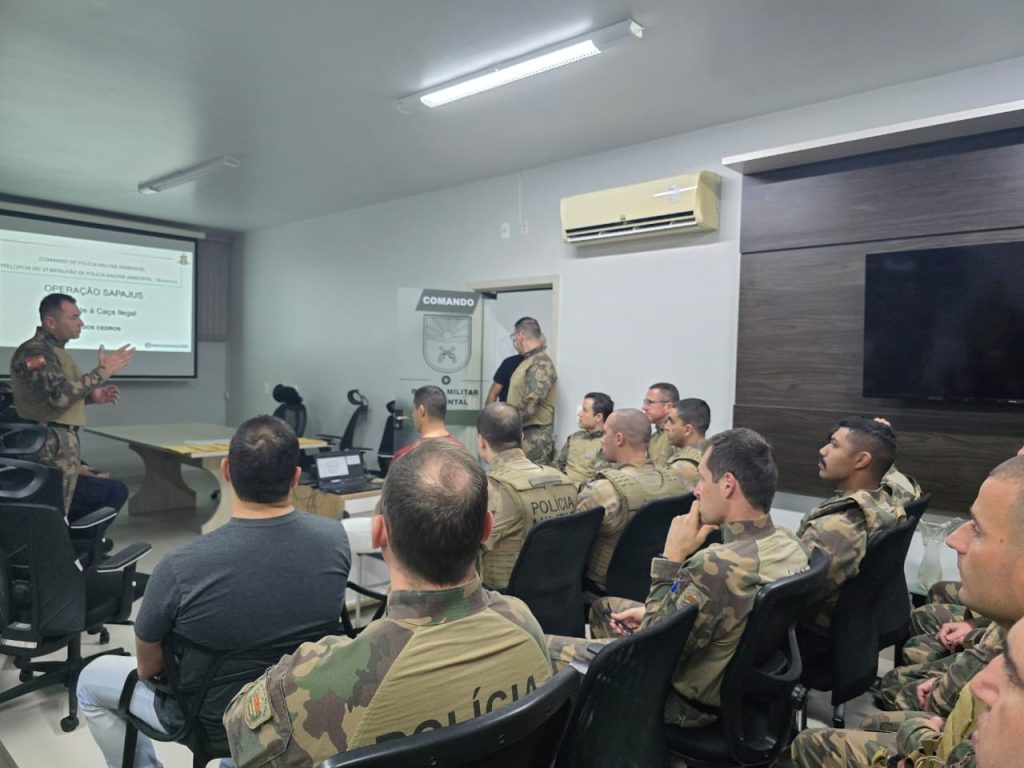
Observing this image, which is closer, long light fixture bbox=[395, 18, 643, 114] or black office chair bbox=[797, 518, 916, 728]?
black office chair bbox=[797, 518, 916, 728]

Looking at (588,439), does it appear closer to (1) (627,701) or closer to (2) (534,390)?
(2) (534,390)

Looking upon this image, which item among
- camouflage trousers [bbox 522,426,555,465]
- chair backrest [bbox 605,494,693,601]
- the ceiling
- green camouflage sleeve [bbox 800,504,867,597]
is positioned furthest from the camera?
camouflage trousers [bbox 522,426,555,465]

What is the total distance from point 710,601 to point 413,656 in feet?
2.81

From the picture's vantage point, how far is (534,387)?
5.05 metres

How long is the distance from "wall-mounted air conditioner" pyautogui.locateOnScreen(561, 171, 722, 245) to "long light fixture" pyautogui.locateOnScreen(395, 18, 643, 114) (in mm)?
1241

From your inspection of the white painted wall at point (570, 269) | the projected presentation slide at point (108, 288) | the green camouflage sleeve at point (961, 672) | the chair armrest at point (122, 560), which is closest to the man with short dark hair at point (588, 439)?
the white painted wall at point (570, 269)

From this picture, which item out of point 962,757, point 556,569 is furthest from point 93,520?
point 962,757

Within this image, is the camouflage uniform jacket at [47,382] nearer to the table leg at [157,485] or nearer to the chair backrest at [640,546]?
the table leg at [157,485]

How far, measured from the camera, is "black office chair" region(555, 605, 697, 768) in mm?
1252

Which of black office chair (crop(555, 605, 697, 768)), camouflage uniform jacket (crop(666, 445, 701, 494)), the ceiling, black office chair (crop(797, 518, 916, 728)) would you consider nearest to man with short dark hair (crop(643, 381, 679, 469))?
camouflage uniform jacket (crop(666, 445, 701, 494))

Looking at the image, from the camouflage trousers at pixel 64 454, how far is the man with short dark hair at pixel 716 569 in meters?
3.37

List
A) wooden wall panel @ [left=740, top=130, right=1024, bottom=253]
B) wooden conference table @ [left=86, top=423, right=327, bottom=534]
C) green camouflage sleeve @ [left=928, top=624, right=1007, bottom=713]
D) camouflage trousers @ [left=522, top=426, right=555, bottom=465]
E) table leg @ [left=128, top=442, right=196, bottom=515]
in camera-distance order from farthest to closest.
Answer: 1. table leg @ [left=128, top=442, right=196, bottom=515]
2. wooden conference table @ [left=86, top=423, right=327, bottom=534]
3. camouflage trousers @ [left=522, top=426, right=555, bottom=465]
4. wooden wall panel @ [left=740, top=130, right=1024, bottom=253]
5. green camouflage sleeve @ [left=928, top=624, right=1007, bottom=713]

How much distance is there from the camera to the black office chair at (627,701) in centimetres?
125

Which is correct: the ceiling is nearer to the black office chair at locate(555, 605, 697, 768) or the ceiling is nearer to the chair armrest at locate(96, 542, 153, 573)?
the chair armrest at locate(96, 542, 153, 573)
